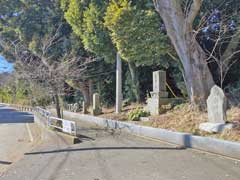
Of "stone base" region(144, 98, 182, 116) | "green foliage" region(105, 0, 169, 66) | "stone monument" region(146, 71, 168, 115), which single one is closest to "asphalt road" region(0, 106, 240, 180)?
"stone base" region(144, 98, 182, 116)

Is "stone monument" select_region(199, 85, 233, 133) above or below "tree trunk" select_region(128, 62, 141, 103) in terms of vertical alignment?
below

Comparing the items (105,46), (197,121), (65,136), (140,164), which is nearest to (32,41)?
(105,46)

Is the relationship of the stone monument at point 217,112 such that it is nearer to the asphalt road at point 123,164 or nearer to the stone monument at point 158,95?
the asphalt road at point 123,164

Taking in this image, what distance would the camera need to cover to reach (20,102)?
48.4 metres

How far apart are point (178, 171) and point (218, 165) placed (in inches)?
36.6

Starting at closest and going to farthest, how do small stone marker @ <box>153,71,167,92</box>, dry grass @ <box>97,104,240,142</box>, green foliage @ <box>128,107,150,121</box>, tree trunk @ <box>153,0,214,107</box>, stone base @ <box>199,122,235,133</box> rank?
1. dry grass @ <box>97,104,240,142</box>
2. stone base @ <box>199,122,235,133</box>
3. tree trunk @ <box>153,0,214,107</box>
4. small stone marker @ <box>153,71,167,92</box>
5. green foliage @ <box>128,107,150,121</box>

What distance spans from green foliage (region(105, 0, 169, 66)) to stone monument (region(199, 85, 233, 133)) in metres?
5.60

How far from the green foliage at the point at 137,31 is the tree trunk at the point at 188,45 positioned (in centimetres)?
262

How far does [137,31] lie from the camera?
48.7 feet

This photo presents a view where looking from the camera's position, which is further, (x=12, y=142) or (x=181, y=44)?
(x=12, y=142)

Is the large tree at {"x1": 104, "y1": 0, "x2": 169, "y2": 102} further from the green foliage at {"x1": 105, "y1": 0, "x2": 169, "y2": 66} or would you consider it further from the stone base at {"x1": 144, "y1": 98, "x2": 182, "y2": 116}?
the stone base at {"x1": 144, "y1": 98, "x2": 182, "y2": 116}

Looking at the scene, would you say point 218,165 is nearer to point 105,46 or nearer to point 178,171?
point 178,171

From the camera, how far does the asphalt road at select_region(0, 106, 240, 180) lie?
253 inches

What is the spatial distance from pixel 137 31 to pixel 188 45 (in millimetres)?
3575
